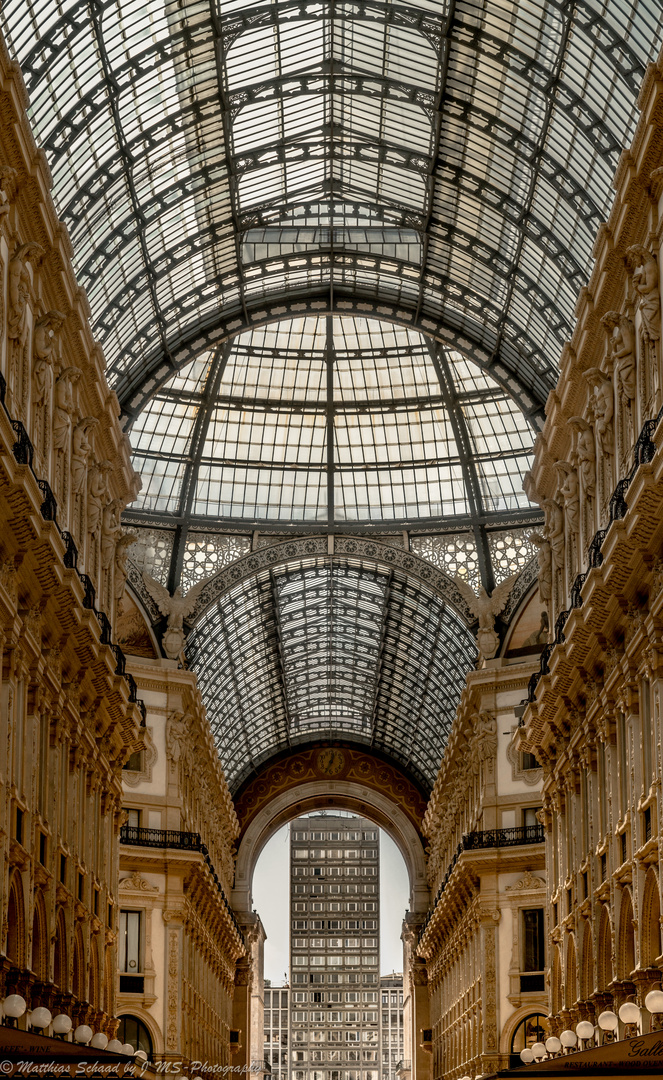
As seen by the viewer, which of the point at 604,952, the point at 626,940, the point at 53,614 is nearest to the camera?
the point at 626,940

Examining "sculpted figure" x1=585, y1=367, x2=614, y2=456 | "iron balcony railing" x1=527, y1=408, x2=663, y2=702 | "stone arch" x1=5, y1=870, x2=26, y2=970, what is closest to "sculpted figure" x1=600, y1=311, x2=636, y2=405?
"iron balcony railing" x1=527, y1=408, x2=663, y2=702

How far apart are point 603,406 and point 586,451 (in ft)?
10.6

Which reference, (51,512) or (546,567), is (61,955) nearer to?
(51,512)

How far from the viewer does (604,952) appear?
3856cm

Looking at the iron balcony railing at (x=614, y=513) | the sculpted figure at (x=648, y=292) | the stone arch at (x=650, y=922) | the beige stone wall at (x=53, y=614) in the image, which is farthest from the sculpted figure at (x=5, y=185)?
the stone arch at (x=650, y=922)

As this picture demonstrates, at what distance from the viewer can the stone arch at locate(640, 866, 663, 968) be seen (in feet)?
105

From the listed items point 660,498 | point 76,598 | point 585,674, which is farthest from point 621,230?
point 76,598

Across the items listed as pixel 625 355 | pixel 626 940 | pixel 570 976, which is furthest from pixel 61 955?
pixel 625 355

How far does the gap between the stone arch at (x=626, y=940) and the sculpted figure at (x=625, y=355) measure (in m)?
11.8

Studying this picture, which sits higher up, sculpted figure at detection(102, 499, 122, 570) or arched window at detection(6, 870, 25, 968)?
sculpted figure at detection(102, 499, 122, 570)

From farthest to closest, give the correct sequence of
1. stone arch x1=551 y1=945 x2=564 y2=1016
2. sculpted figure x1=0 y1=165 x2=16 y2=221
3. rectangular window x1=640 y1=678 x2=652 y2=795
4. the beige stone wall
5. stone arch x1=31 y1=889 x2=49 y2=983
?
stone arch x1=551 y1=945 x2=564 y2=1016, stone arch x1=31 y1=889 x2=49 y2=983, rectangular window x1=640 y1=678 x2=652 y2=795, the beige stone wall, sculpted figure x1=0 y1=165 x2=16 y2=221

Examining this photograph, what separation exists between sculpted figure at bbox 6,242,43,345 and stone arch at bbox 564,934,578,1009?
23108mm

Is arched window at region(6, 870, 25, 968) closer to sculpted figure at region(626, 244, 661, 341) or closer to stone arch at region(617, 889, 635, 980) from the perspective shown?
stone arch at region(617, 889, 635, 980)

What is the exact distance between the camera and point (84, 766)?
144ft
